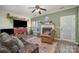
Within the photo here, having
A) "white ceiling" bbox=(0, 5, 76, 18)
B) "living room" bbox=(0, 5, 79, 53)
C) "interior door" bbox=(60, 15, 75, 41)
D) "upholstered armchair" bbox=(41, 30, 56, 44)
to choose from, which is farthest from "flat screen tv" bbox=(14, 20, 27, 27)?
"interior door" bbox=(60, 15, 75, 41)

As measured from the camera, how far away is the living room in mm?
1996

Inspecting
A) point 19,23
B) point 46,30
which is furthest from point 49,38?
point 19,23

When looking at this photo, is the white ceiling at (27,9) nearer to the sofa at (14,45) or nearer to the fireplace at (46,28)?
the fireplace at (46,28)

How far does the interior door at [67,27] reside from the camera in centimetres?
201

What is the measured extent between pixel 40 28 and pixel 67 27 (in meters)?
0.51

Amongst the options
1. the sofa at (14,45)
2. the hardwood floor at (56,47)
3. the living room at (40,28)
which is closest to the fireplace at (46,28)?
the living room at (40,28)

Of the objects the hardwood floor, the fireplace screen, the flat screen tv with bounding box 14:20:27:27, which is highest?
the flat screen tv with bounding box 14:20:27:27

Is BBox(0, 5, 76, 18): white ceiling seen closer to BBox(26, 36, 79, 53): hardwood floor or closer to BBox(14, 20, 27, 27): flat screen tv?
BBox(14, 20, 27, 27): flat screen tv

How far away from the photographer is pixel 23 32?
2.08 metres

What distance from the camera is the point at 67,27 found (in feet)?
6.68

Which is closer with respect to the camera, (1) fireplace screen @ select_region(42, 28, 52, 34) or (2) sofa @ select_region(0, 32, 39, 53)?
(2) sofa @ select_region(0, 32, 39, 53)

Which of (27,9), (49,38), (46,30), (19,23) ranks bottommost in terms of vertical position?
(49,38)

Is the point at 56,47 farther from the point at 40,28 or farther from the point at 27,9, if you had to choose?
the point at 27,9
